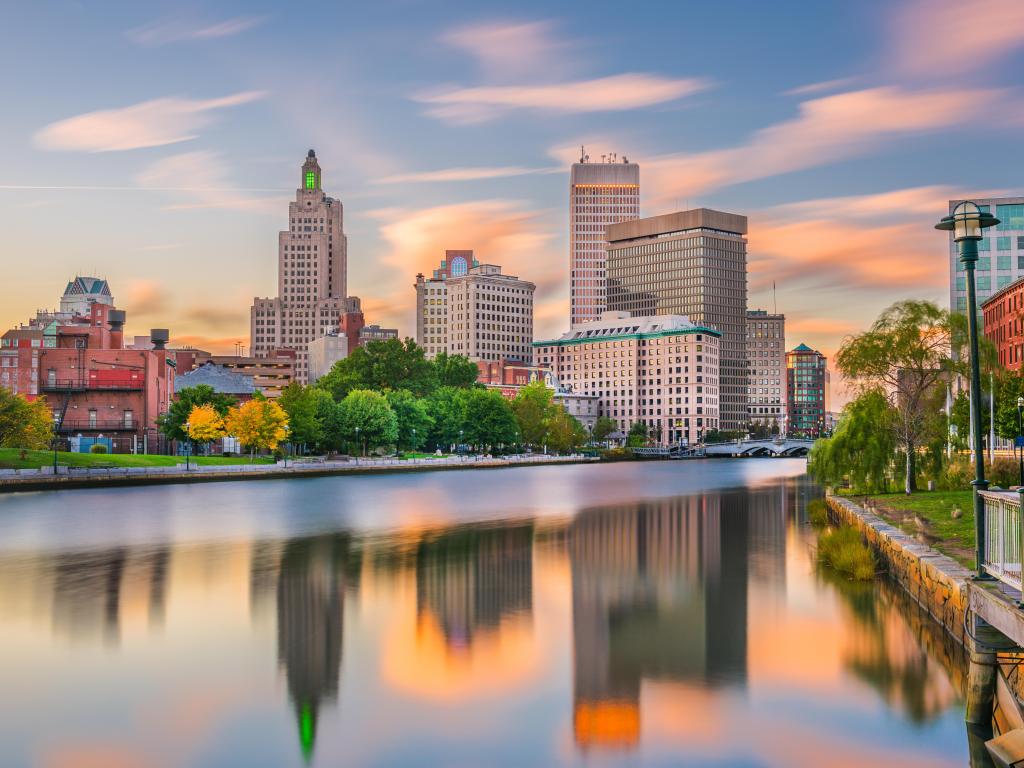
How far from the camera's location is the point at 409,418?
149875mm

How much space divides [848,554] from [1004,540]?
1874 centimetres

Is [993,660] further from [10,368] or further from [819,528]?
[10,368]

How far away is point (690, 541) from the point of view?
4844 centimetres

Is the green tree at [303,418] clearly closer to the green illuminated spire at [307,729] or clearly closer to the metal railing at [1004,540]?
the green illuminated spire at [307,729]

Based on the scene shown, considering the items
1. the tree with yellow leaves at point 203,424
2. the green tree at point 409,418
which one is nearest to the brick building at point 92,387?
the tree with yellow leaves at point 203,424

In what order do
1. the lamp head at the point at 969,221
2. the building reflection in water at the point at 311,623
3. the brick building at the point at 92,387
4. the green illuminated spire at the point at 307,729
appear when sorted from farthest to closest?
1. the brick building at the point at 92,387
2. the building reflection in water at the point at 311,623
3. the lamp head at the point at 969,221
4. the green illuminated spire at the point at 307,729

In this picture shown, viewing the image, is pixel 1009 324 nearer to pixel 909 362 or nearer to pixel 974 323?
pixel 909 362

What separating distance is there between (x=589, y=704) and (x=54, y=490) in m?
75.0

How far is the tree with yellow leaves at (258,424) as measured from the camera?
4769 inches

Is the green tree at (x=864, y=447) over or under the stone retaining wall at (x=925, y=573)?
over

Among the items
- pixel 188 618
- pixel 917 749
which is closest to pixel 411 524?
pixel 188 618

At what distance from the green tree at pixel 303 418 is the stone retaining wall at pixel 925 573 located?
329 feet

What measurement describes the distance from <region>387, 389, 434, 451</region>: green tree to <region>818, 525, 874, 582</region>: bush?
112 m

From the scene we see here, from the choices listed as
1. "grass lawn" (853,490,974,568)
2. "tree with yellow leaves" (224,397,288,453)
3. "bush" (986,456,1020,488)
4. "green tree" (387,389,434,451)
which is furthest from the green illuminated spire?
"green tree" (387,389,434,451)
